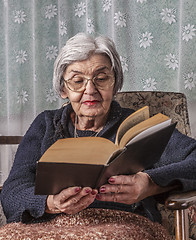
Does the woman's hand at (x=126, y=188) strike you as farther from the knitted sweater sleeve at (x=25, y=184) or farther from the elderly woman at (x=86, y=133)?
the knitted sweater sleeve at (x=25, y=184)

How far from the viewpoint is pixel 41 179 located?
0.82 metres

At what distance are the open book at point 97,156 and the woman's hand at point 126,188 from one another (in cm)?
2

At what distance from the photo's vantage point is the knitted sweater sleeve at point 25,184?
3.53 ft

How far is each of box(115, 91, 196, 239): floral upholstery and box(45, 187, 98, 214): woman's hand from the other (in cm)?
57

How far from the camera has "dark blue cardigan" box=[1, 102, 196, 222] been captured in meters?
1.08

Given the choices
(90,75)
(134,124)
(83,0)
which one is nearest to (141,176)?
(134,124)

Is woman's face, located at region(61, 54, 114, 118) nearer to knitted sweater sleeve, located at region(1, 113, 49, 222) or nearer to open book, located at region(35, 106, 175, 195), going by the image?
knitted sweater sleeve, located at region(1, 113, 49, 222)

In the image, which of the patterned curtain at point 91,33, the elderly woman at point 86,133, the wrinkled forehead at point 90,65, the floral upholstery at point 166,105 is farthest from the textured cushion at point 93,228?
the patterned curtain at point 91,33

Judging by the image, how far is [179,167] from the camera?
1.11 meters

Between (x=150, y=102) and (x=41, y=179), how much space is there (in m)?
0.81

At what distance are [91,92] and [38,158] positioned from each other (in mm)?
304

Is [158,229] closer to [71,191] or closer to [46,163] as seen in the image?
[71,191]

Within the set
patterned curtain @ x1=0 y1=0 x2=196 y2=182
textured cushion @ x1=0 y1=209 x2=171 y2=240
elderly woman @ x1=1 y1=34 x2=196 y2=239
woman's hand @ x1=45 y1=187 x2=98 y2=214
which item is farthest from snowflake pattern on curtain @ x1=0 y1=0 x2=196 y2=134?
woman's hand @ x1=45 y1=187 x2=98 y2=214

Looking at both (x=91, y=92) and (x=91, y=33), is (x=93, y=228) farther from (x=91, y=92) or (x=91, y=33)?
(x=91, y=33)
